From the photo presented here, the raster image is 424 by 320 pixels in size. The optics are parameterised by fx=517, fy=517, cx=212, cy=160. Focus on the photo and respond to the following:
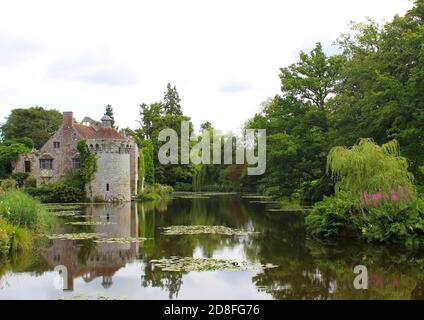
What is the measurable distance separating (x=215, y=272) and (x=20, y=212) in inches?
291

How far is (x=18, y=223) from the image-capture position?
1574cm

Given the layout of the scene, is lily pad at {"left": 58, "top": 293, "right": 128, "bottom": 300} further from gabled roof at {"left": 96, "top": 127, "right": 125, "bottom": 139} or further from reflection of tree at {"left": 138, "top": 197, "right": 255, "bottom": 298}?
gabled roof at {"left": 96, "top": 127, "right": 125, "bottom": 139}

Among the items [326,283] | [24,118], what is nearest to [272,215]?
[326,283]

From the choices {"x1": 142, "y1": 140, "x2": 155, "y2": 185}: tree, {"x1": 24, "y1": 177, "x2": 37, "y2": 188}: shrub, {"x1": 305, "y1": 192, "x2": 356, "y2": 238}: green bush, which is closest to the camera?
{"x1": 305, "y1": 192, "x2": 356, "y2": 238}: green bush

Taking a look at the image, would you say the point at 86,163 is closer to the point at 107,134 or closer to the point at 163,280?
the point at 107,134

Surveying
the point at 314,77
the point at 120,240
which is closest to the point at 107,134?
the point at 314,77

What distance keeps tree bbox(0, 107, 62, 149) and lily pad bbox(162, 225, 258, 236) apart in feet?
147

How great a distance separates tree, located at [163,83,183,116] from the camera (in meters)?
70.1

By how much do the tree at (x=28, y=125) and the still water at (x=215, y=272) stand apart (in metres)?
46.1

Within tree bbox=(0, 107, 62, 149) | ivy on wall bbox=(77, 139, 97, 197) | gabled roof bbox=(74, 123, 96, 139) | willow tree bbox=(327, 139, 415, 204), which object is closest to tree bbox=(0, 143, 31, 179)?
gabled roof bbox=(74, 123, 96, 139)

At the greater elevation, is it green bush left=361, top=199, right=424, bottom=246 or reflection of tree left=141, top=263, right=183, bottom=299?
green bush left=361, top=199, right=424, bottom=246

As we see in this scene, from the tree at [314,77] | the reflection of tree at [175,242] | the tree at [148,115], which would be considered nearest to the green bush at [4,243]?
the reflection of tree at [175,242]
